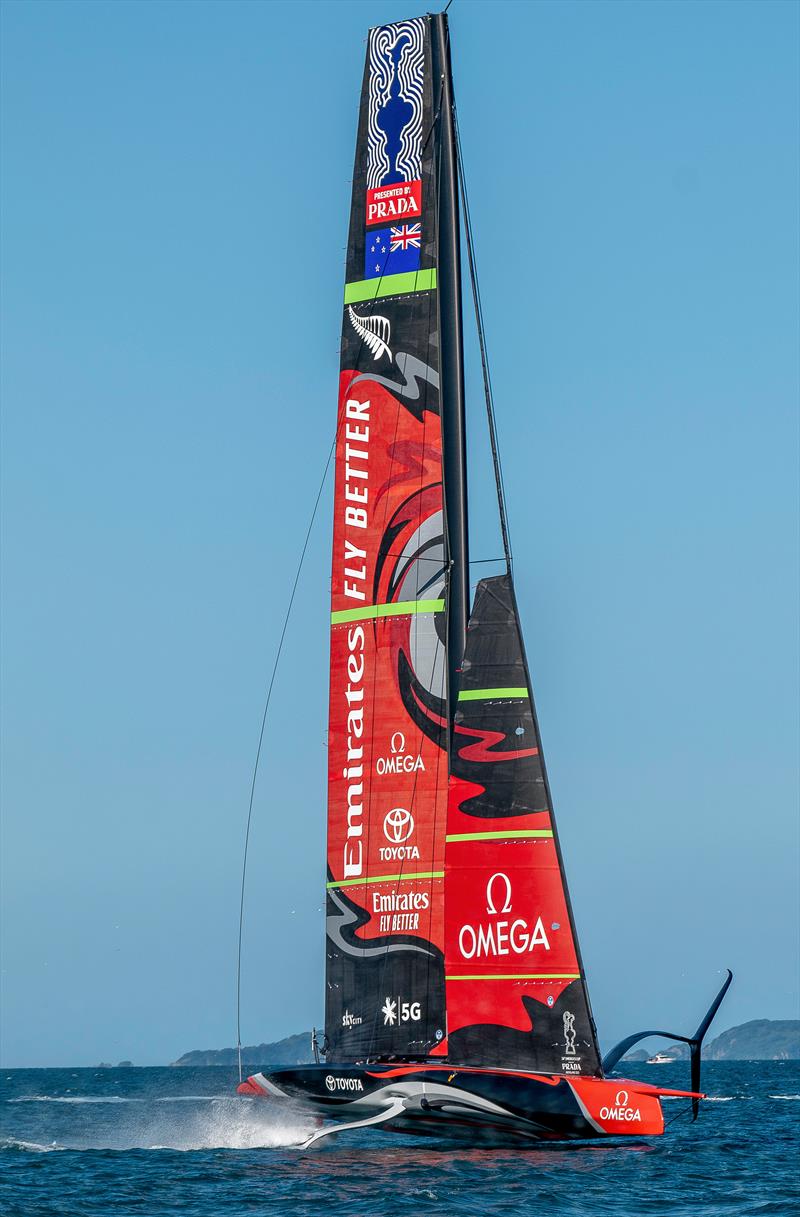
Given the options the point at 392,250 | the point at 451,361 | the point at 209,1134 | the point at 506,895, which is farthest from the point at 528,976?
the point at 392,250

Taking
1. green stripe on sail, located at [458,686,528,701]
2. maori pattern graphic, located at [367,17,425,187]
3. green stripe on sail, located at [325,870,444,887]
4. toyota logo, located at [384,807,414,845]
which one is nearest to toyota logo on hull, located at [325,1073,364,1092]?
green stripe on sail, located at [325,870,444,887]

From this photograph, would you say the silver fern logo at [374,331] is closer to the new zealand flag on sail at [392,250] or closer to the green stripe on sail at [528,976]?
the new zealand flag on sail at [392,250]

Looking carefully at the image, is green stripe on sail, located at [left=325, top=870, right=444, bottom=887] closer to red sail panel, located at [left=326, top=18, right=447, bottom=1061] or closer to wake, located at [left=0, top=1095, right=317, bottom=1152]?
red sail panel, located at [left=326, top=18, right=447, bottom=1061]

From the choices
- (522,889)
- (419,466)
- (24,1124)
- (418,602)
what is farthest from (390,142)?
(24,1124)

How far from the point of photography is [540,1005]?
2069cm

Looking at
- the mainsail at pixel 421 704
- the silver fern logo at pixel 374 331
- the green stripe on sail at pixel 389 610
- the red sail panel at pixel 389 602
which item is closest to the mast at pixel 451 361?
the mainsail at pixel 421 704

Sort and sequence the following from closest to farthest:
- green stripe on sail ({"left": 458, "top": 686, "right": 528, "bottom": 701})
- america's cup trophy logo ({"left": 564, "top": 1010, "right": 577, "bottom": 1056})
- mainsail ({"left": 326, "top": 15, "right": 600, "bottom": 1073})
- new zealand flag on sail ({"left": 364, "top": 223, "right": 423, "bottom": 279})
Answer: america's cup trophy logo ({"left": 564, "top": 1010, "right": 577, "bottom": 1056}) → mainsail ({"left": 326, "top": 15, "right": 600, "bottom": 1073}) → green stripe on sail ({"left": 458, "top": 686, "right": 528, "bottom": 701}) → new zealand flag on sail ({"left": 364, "top": 223, "right": 423, "bottom": 279})

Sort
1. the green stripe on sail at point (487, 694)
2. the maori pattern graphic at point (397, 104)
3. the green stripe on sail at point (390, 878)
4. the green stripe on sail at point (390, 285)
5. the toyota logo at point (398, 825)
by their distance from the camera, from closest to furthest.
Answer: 1. the green stripe on sail at point (487, 694)
2. the green stripe on sail at point (390, 878)
3. the toyota logo at point (398, 825)
4. the green stripe on sail at point (390, 285)
5. the maori pattern graphic at point (397, 104)

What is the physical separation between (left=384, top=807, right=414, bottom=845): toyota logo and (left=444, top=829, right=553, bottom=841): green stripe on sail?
1.57m

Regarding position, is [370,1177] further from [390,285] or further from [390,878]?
[390,285]

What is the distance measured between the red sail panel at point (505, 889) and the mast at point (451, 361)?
53.5 inches

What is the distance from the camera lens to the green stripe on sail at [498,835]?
21016 mm

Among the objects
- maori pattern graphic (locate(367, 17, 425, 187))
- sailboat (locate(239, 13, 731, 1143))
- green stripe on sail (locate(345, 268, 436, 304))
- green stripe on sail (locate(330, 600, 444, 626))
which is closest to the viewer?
sailboat (locate(239, 13, 731, 1143))

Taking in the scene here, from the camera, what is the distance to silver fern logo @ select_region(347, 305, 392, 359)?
24.2m
